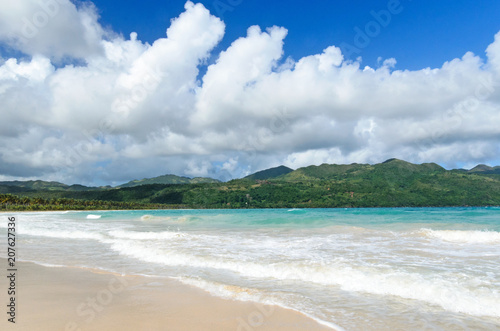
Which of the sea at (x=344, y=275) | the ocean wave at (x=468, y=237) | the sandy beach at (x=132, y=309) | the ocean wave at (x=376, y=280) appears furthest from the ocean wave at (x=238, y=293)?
the ocean wave at (x=468, y=237)

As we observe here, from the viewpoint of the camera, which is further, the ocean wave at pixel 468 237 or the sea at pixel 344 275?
the ocean wave at pixel 468 237

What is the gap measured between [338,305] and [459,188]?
206872 mm

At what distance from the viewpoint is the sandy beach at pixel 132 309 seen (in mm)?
5809

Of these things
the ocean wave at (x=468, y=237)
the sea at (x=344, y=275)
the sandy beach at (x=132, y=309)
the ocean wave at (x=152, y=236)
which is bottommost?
the ocean wave at (x=468, y=237)

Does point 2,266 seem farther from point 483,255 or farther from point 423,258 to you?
point 483,255

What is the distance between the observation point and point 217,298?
25.0 feet

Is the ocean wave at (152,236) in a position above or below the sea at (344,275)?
below

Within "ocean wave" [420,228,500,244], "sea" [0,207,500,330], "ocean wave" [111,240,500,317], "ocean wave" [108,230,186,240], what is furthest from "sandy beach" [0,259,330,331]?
"ocean wave" [420,228,500,244]

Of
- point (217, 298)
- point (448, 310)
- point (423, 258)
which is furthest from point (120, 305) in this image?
point (423, 258)

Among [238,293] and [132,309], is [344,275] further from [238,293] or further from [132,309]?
[132,309]

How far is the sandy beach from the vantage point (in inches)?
229

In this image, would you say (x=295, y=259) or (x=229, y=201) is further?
(x=229, y=201)

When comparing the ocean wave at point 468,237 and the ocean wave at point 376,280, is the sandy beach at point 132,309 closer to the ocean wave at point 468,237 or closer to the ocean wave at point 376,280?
the ocean wave at point 376,280

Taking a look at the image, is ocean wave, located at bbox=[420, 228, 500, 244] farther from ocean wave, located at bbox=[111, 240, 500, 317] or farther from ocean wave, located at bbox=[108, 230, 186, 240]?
ocean wave, located at bbox=[108, 230, 186, 240]
